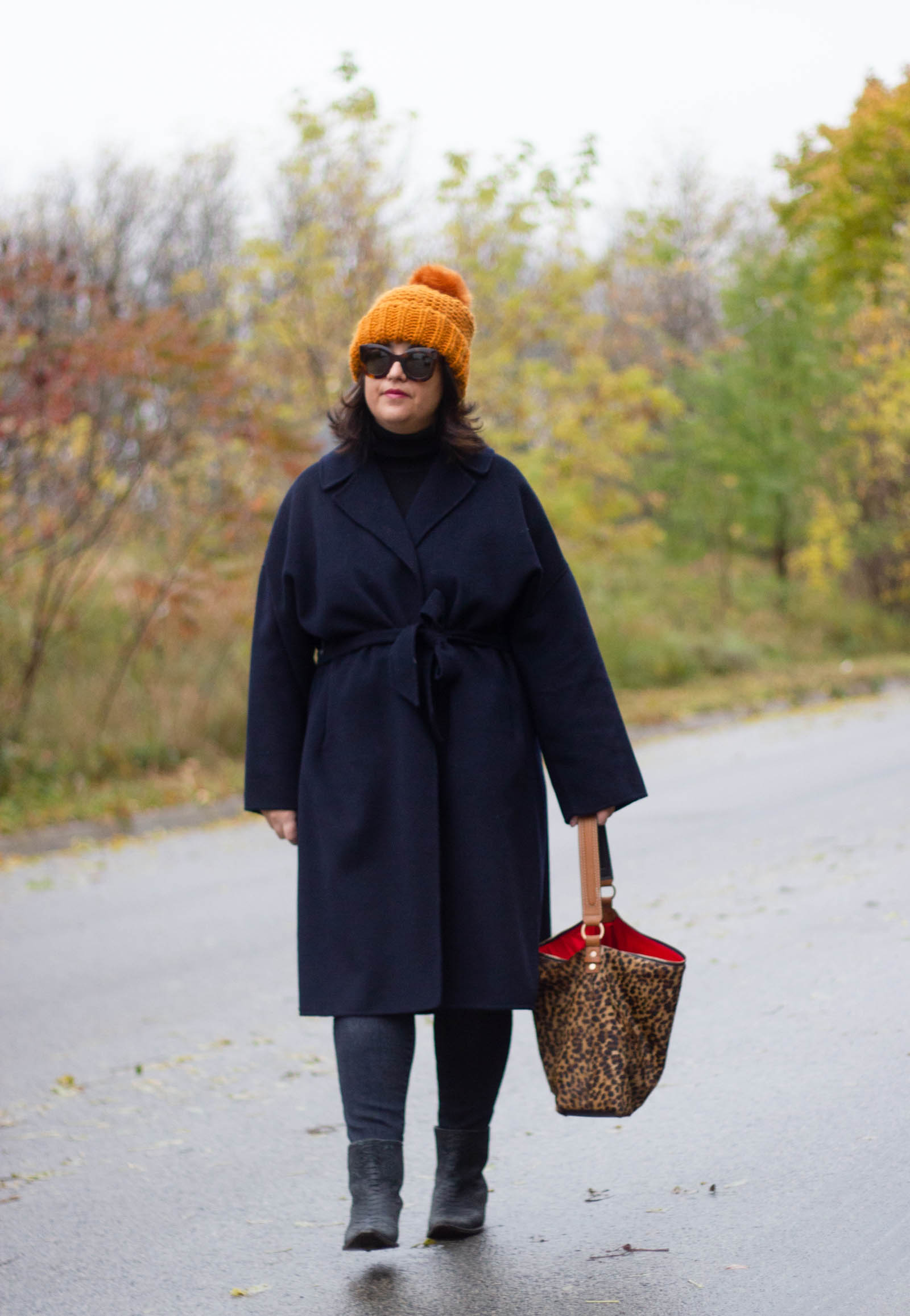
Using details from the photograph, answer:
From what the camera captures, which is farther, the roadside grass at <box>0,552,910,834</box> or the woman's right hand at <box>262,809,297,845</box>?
the roadside grass at <box>0,552,910,834</box>

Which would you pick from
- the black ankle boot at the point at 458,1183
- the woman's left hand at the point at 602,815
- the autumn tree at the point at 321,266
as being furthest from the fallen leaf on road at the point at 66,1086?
the autumn tree at the point at 321,266

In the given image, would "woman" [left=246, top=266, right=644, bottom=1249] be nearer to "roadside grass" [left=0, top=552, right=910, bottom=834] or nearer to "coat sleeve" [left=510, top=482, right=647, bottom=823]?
"coat sleeve" [left=510, top=482, right=647, bottom=823]

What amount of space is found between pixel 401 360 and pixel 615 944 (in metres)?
1.27

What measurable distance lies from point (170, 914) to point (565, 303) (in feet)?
36.4

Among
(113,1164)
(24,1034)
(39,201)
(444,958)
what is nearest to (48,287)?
(24,1034)

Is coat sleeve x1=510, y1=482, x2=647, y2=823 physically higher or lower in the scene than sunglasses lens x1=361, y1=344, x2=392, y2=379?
lower

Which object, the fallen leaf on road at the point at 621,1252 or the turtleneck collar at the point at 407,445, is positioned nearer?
the fallen leaf on road at the point at 621,1252

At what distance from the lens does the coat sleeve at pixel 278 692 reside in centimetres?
325

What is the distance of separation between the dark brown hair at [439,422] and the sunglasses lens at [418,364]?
6cm

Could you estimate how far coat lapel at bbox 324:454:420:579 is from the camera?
3152 mm

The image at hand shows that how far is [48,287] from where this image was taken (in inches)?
463

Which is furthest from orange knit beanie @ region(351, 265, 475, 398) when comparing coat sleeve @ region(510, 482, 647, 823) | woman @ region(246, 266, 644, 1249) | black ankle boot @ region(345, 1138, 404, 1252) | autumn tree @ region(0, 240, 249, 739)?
autumn tree @ region(0, 240, 249, 739)

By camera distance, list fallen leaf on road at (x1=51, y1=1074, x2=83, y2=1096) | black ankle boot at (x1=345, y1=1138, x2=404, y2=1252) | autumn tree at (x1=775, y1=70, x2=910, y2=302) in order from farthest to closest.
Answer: autumn tree at (x1=775, y1=70, x2=910, y2=302)
fallen leaf on road at (x1=51, y1=1074, x2=83, y2=1096)
black ankle boot at (x1=345, y1=1138, x2=404, y2=1252)

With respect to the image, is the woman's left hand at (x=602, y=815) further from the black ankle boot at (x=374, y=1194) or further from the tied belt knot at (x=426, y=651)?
the black ankle boot at (x=374, y=1194)
